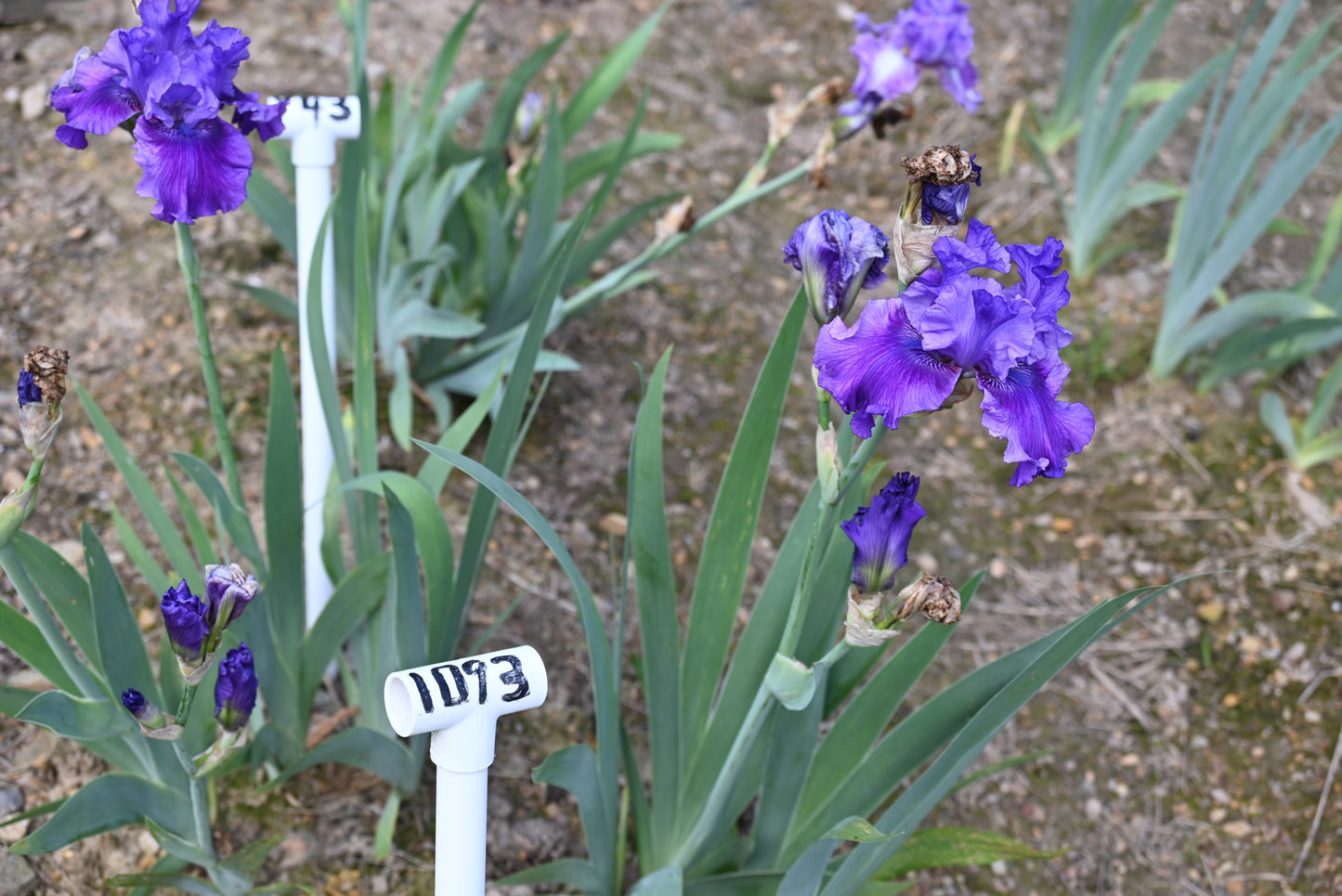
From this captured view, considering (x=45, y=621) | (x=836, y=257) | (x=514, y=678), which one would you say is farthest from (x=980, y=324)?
(x=45, y=621)

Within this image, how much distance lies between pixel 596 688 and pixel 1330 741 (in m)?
1.29

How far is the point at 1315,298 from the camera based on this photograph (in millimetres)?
2061

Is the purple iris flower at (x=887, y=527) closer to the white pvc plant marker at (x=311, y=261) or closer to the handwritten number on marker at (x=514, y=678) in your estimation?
the handwritten number on marker at (x=514, y=678)

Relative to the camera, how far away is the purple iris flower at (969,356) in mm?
743

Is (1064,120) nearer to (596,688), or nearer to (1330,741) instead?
(1330,741)

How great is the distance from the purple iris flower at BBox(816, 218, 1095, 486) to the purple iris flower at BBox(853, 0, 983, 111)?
92 centimetres

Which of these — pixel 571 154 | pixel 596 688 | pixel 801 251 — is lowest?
pixel 596 688

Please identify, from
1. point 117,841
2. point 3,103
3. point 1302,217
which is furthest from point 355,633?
point 1302,217

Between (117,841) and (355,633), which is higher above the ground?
(355,633)

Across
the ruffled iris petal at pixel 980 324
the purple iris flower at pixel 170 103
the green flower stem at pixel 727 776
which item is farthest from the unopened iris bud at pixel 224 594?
the ruffled iris petal at pixel 980 324

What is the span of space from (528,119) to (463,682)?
4.24ft

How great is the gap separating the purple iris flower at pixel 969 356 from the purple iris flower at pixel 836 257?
7 cm

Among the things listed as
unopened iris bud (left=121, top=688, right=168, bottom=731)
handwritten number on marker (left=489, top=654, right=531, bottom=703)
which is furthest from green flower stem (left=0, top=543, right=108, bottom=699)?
handwritten number on marker (left=489, top=654, right=531, bottom=703)

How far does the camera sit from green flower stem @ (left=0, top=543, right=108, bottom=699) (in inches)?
36.1
